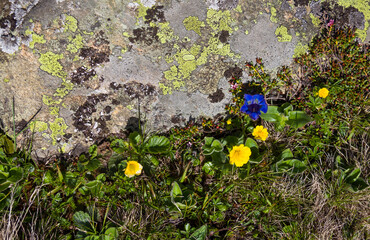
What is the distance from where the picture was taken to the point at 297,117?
380 centimetres

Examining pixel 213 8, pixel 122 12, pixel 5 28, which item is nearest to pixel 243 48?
pixel 213 8

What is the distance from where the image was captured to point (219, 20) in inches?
141

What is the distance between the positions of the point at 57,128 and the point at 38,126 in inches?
9.8

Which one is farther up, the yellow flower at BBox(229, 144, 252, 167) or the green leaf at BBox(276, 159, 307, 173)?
the green leaf at BBox(276, 159, 307, 173)

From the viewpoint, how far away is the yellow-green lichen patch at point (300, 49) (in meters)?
3.83

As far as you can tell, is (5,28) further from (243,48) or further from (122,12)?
(243,48)

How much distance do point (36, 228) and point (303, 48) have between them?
13.9 ft

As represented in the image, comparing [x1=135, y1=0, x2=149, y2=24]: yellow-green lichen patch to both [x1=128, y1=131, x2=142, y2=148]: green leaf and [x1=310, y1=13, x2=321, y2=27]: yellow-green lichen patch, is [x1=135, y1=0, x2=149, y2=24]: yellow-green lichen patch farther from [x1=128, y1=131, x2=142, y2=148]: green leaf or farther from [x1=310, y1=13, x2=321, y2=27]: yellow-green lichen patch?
[x1=310, y1=13, x2=321, y2=27]: yellow-green lichen patch

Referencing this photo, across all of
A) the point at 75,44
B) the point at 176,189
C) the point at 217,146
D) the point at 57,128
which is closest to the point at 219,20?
the point at 217,146

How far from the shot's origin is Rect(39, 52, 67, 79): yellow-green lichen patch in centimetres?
339

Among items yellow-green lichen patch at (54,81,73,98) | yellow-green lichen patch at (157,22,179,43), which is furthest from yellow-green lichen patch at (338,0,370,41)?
yellow-green lichen patch at (54,81,73,98)

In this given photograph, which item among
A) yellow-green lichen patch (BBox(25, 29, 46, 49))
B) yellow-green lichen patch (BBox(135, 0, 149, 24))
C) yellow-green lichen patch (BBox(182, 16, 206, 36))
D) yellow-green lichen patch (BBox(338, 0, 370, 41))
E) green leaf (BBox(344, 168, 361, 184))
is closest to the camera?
yellow-green lichen patch (BBox(25, 29, 46, 49))

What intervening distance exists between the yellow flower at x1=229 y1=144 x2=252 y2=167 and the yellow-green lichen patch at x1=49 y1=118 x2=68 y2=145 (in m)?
2.19

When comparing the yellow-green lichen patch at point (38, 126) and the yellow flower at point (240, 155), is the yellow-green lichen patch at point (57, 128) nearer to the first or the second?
the yellow-green lichen patch at point (38, 126)
